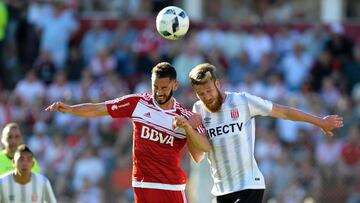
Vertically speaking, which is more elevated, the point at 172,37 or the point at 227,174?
the point at 172,37

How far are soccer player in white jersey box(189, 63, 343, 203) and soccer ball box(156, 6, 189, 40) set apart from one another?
42.4 inches

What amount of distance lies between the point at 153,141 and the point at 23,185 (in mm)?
2124

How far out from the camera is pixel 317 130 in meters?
20.1

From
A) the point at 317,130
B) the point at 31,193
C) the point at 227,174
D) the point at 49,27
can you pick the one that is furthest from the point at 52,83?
the point at 227,174

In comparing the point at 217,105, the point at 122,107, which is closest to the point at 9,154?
the point at 122,107

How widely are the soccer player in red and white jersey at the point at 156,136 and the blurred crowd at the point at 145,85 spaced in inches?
299

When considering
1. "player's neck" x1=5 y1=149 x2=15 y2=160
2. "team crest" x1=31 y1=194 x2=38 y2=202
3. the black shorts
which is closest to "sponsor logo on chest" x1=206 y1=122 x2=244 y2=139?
the black shorts

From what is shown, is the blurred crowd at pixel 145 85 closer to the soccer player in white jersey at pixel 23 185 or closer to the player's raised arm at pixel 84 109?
the soccer player in white jersey at pixel 23 185

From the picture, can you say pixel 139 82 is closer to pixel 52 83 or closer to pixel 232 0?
pixel 52 83

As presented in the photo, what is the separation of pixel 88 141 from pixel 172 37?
8392mm

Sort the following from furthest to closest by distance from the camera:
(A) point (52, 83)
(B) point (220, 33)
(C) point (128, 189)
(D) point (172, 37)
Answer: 1. (B) point (220, 33)
2. (A) point (52, 83)
3. (C) point (128, 189)
4. (D) point (172, 37)

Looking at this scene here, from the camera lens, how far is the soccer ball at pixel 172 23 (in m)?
11.9

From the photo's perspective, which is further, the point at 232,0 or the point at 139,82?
the point at 232,0

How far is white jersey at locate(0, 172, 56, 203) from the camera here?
1219cm
